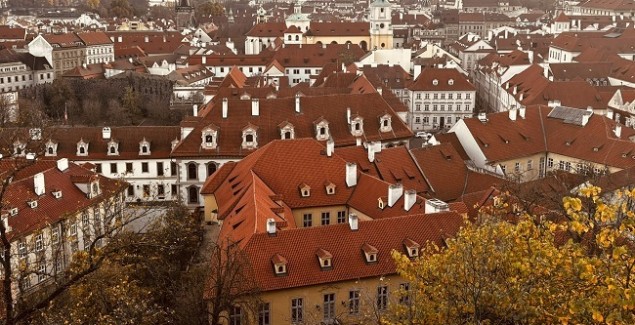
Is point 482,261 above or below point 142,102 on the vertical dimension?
above

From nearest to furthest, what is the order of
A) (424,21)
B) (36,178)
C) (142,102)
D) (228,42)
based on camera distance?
(36,178), (142,102), (228,42), (424,21)

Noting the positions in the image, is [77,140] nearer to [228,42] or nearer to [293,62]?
[293,62]

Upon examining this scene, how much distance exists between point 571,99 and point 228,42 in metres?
77.7

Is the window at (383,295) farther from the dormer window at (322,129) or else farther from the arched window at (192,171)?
the arched window at (192,171)

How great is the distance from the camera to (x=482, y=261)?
15.4m

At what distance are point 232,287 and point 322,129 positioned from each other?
1085 inches

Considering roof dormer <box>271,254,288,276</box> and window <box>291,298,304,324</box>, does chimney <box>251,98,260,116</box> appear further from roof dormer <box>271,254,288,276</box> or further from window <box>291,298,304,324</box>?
window <box>291,298,304,324</box>

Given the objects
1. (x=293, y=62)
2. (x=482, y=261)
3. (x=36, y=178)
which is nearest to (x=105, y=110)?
(x=293, y=62)

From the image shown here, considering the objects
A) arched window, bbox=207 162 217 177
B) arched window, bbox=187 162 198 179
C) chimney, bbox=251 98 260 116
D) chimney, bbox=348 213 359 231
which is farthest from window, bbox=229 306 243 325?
chimney, bbox=251 98 260 116

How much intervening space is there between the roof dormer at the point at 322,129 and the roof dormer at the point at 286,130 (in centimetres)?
179

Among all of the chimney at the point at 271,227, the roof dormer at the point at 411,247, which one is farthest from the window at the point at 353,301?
the chimney at the point at 271,227

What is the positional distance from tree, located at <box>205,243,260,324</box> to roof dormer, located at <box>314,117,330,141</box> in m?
24.5

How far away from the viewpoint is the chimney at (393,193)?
1395 inches

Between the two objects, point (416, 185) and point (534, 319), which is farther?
point (416, 185)
